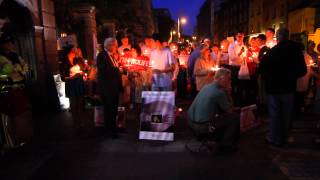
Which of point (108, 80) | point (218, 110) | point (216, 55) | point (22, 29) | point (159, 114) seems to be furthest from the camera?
point (216, 55)

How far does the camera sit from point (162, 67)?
8.68 m

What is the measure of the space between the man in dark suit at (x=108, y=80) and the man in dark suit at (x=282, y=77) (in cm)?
300

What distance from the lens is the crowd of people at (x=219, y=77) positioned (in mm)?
6375

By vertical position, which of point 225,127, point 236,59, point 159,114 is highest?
point 236,59

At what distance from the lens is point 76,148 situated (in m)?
6.89

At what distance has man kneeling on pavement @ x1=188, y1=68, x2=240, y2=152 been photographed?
6125 mm

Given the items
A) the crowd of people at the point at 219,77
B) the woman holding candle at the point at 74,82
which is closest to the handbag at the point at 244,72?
the crowd of people at the point at 219,77

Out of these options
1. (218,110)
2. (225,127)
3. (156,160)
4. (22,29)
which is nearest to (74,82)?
(22,29)

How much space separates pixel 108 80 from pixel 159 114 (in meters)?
1.29

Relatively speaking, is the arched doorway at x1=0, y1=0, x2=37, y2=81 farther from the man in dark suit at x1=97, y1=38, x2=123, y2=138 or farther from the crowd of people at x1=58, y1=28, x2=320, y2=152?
the man in dark suit at x1=97, y1=38, x2=123, y2=138

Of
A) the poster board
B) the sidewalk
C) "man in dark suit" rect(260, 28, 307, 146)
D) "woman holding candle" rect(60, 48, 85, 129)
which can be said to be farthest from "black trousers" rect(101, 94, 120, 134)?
"man in dark suit" rect(260, 28, 307, 146)

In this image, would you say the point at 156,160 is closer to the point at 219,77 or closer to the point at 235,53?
the point at 219,77

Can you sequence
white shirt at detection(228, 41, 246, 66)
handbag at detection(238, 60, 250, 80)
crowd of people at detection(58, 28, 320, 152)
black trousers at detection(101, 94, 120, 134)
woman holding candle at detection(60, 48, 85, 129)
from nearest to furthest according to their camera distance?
crowd of people at detection(58, 28, 320, 152)
black trousers at detection(101, 94, 120, 134)
woman holding candle at detection(60, 48, 85, 129)
handbag at detection(238, 60, 250, 80)
white shirt at detection(228, 41, 246, 66)

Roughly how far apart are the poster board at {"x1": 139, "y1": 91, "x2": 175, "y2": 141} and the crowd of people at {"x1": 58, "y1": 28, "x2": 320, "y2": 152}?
702mm
